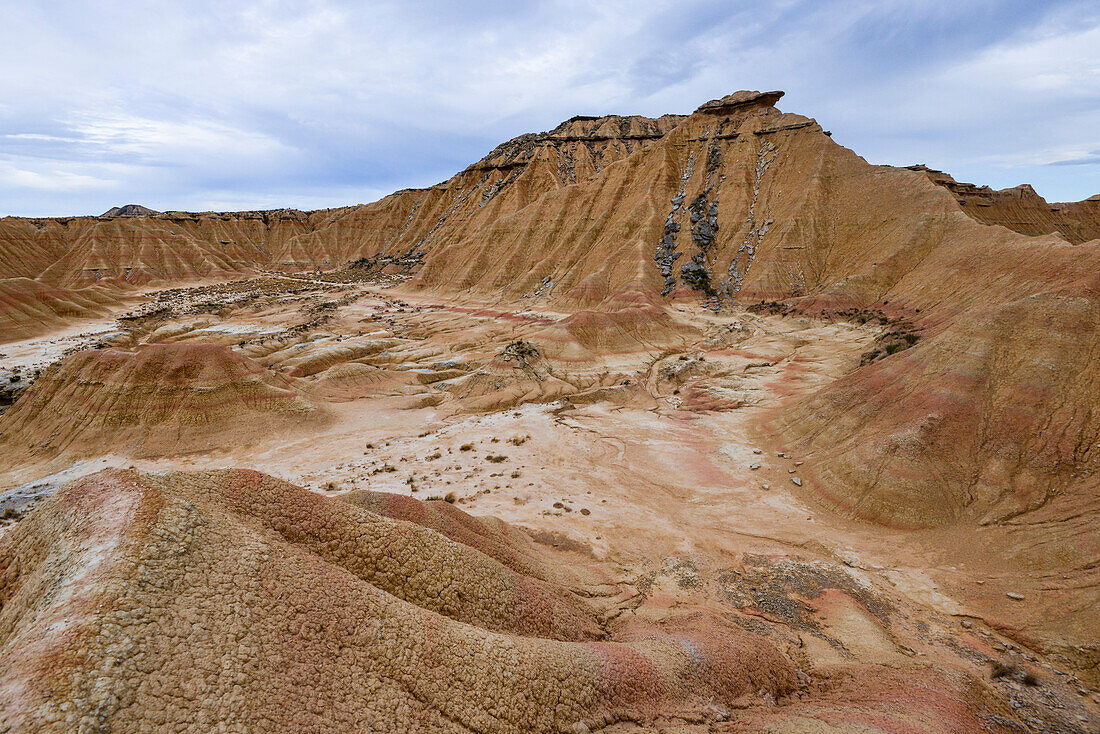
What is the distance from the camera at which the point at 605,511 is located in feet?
54.5

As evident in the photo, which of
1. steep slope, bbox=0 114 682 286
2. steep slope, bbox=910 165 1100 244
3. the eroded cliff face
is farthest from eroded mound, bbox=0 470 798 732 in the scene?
steep slope, bbox=910 165 1100 244

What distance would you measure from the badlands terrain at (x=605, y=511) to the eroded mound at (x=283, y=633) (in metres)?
0.04

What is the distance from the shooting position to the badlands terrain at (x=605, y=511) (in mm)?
5422

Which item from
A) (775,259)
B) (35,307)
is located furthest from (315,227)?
(775,259)

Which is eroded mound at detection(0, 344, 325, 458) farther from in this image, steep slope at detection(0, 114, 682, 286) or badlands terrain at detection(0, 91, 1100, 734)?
steep slope at detection(0, 114, 682, 286)

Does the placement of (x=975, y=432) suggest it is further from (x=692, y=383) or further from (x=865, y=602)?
(x=692, y=383)

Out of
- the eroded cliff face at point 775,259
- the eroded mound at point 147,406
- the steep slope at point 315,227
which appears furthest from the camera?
the steep slope at point 315,227

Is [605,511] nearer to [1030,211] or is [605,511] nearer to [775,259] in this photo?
[775,259]

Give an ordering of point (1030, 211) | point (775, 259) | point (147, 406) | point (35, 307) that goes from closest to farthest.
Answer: point (147, 406) → point (775, 259) → point (35, 307) → point (1030, 211)

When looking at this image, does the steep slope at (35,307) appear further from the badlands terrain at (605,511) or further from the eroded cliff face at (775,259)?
the eroded cliff face at (775,259)

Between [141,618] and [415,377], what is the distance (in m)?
Result: 31.1

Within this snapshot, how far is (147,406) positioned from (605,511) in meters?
25.9

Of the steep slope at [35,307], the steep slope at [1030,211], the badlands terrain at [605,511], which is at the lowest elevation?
the badlands terrain at [605,511]

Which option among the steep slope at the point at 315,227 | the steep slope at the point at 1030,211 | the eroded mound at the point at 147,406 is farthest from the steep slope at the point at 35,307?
the steep slope at the point at 1030,211
